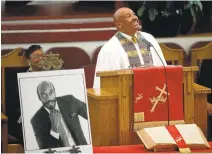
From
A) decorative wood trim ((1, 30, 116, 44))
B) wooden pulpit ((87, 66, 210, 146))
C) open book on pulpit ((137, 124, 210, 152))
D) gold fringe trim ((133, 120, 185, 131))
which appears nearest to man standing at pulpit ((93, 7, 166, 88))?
wooden pulpit ((87, 66, 210, 146))

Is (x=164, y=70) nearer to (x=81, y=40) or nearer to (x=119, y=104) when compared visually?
(x=119, y=104)

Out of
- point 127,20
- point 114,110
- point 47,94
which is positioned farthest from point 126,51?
point 47,94

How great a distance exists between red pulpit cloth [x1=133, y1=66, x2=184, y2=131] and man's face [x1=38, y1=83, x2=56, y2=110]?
75 cm

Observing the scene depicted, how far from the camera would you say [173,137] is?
3.09 m

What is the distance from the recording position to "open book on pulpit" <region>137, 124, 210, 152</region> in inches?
120

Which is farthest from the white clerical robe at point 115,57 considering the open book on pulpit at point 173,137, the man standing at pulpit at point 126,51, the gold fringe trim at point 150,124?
the open book on pulpit at point 173,137

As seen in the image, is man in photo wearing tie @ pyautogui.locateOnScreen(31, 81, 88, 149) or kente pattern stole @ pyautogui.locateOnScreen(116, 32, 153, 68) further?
kente pattern stole @ pyautogui.locateOnScreen(116, 32, 153, 68)

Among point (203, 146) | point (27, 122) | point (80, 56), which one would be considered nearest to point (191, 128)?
point (203, 146)

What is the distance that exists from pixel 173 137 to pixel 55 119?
2.53 feet

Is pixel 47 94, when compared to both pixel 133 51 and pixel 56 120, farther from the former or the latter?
pixel 133 51

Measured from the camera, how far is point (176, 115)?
10.8 feet

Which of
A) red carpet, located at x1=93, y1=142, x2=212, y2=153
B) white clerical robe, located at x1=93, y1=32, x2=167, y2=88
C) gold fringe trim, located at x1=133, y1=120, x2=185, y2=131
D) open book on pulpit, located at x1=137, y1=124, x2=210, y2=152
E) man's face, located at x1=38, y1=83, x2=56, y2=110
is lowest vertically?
red carpet, located at x1=93, y1=142, x2=212, y2=153

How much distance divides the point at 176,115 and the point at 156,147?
0.32 m

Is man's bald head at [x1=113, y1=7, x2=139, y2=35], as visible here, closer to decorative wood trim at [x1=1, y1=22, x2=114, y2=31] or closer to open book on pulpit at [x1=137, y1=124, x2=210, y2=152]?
open book on pulpit at [x1=137, y1=124, x2=210, y2=152]
